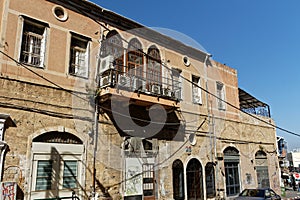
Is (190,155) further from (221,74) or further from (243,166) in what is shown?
(221,74)

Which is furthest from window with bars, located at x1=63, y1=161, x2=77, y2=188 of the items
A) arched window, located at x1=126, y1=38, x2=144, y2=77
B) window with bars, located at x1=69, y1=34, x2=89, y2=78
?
arched window, located at x1=126, y1=38, x2=144, y2=77

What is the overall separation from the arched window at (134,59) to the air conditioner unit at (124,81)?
153 cm

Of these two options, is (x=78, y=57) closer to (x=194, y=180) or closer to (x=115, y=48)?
(x=115, y=48)

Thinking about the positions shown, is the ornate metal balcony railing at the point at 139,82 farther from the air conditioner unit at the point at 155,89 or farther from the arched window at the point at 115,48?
the arched window at the point at 115,48

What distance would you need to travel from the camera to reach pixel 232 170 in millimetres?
19281

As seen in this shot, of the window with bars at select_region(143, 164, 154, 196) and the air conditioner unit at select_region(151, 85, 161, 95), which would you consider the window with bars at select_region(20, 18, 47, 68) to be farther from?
the window with bars at select_region(143, 164, 154, 196)

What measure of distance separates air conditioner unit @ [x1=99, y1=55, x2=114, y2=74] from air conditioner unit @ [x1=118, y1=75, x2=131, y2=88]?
76cm

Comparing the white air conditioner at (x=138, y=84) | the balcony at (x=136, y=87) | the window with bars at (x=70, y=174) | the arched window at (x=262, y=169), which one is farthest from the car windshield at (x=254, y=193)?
the window with bars at (x=70, y=174)

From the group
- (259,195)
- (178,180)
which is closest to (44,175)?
(178,180)

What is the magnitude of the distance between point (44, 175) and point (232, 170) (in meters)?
13.5

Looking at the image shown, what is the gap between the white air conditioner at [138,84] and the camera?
13.0 m

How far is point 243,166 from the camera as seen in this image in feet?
66.2

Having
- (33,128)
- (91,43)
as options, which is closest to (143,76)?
(91,43)

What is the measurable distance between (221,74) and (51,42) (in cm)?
1348
